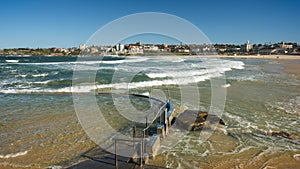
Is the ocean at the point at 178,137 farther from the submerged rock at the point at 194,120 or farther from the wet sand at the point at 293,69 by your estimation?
the wet sand at the point at 293,69

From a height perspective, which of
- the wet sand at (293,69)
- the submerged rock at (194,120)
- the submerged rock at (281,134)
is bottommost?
the submerged rock at (281,134)

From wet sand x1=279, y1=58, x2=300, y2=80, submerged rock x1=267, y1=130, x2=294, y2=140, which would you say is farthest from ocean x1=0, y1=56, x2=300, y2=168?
wet sand x1=279, y1=58, x2=300, y2=80

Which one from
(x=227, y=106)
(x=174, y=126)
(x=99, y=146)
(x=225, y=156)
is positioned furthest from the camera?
(x=227, y=106)

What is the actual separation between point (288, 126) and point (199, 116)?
3292 millimetres

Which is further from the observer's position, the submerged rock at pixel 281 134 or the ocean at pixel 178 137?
the submerged rock at pixel 281 134

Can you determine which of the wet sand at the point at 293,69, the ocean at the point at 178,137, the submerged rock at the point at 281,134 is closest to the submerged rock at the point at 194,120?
the ocean at the point at 178,137

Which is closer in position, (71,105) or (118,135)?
(118,135)

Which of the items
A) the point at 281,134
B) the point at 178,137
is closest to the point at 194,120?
the point at 178,137

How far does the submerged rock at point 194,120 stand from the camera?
28.4 feet

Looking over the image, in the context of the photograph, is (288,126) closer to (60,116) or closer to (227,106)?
(227,106)

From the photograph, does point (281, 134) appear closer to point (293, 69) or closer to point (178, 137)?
point (178, 137)

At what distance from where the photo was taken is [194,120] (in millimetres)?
8891

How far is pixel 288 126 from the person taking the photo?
896cm

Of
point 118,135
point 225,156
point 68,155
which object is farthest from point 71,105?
point 225,156
